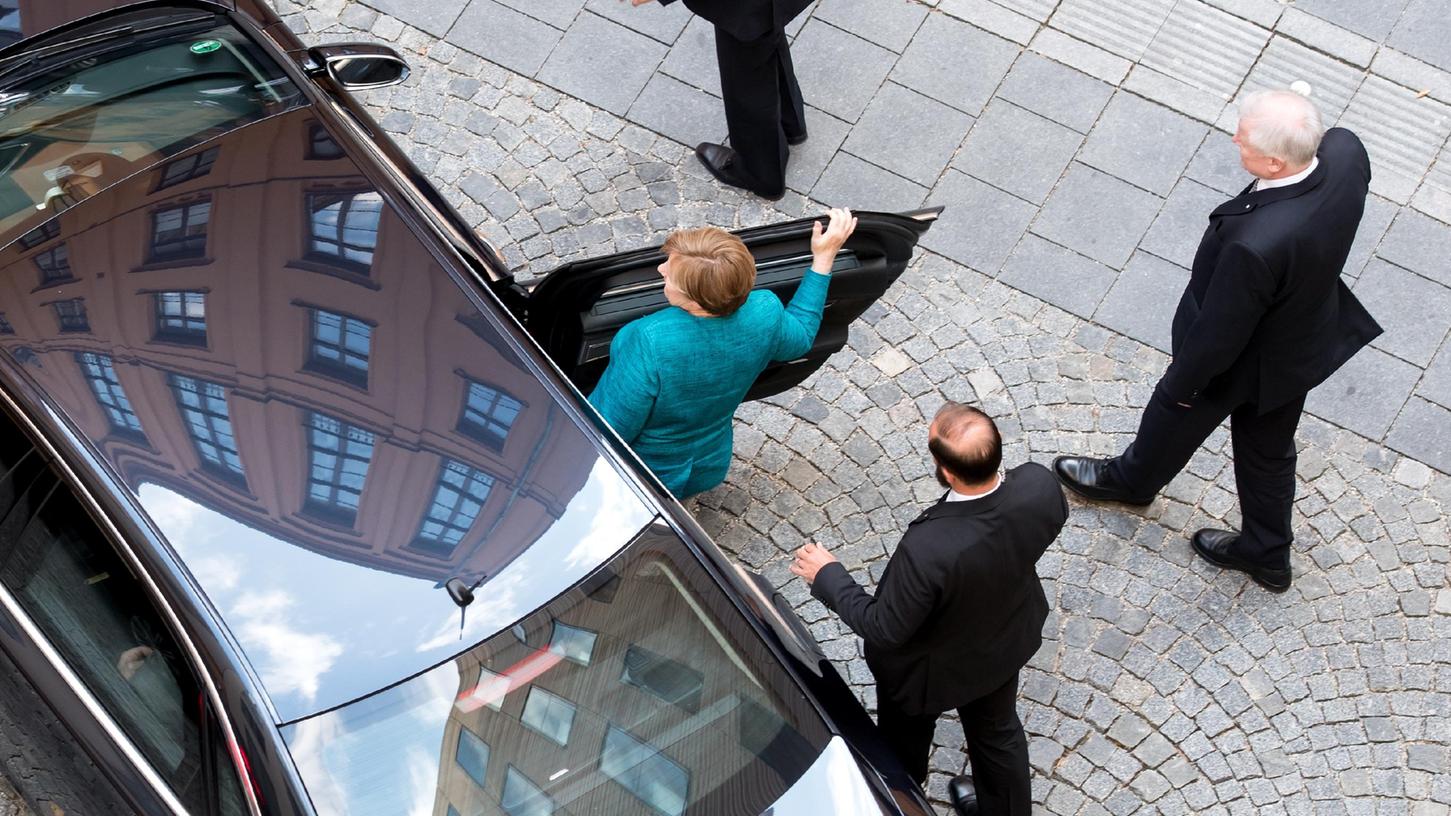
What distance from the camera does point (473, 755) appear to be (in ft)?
11.4

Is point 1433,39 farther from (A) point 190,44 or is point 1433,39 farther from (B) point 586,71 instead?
(A) point 190,44

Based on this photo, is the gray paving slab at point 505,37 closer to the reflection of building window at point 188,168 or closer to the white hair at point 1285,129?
the reflection of building window at point 188,168

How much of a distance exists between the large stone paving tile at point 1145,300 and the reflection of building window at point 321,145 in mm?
3130

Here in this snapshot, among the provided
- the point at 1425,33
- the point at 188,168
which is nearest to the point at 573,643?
the point at 188,168

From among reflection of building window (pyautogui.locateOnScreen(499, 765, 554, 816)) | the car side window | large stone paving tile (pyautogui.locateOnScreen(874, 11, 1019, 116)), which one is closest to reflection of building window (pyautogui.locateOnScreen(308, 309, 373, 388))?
the car side window

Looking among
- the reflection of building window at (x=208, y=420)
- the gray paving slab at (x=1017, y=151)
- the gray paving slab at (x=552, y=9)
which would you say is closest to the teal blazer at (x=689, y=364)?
the reflection of building window at (x=208, y=420)

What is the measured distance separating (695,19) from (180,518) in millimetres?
3846

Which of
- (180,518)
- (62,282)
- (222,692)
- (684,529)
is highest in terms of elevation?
(62,282)

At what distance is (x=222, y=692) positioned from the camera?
3422mm

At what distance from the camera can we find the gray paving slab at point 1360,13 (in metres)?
6.59

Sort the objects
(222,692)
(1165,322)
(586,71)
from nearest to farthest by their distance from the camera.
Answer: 1. (222,692)
2. (1165,322)
3. (586,71)

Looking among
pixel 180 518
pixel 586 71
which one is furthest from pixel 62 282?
pixel 586 71

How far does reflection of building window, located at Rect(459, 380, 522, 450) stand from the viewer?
376 centimetres

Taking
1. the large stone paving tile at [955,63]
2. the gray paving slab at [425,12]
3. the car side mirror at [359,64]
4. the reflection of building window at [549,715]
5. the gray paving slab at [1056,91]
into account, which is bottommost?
the gray paving slab at [1056,91]
